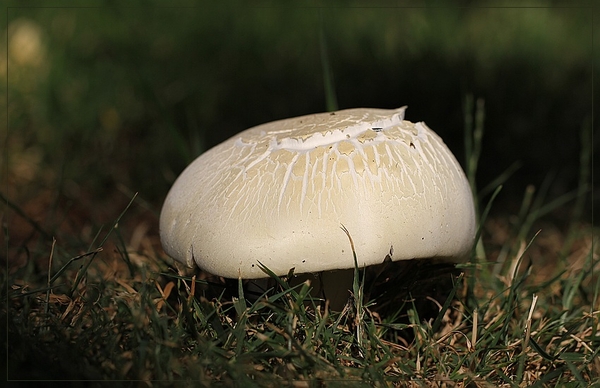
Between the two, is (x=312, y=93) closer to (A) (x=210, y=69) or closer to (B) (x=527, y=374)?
(A) (x=210, y=69)

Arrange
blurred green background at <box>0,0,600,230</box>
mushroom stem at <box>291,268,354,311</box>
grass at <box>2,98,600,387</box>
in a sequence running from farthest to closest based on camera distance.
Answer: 1. blurred green background at <box>0,0,600,230</box>
2. mushroom stem at <box>291,268,354,311</box>
3. grass at <box>2,98,600,387</box>

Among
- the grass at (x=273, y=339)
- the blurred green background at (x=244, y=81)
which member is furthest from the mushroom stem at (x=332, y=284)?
the blurred green background at (x=244, y=81)

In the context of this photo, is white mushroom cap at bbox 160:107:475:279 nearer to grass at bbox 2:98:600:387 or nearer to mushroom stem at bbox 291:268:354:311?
grass at bbox 2:98:600:387

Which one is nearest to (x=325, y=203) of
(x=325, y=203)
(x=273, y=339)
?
(x=325, y=203)

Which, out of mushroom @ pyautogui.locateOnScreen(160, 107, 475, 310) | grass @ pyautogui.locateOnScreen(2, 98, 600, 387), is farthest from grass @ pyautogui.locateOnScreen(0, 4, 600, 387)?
mushroom @ pyautogui.locateOnScreen(160, 107, 475, 310)

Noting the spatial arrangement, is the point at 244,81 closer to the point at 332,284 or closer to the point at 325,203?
the point at 332,284

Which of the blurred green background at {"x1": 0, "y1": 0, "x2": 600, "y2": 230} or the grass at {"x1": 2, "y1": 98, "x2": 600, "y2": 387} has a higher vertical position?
the blurred green background at {"x1": 0, "y1": 0, "x2": 600, "y2": 230}
